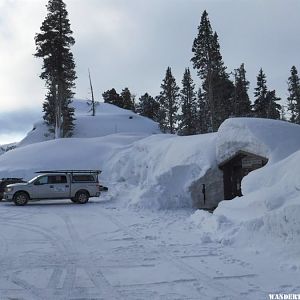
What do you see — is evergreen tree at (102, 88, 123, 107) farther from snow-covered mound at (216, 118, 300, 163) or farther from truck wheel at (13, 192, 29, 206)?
snow-covered mound at (216, 118, 300, 163)

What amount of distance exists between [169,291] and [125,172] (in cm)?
2525

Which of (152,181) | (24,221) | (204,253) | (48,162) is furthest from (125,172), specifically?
(204,253)

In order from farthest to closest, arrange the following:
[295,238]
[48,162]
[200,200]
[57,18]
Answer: [57,18] < [48,162] < [200,200] < [295,238]

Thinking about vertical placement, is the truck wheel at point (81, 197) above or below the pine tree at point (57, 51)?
below

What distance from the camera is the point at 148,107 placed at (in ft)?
354

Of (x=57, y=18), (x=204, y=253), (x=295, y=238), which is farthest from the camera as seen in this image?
(x=57, y=18)

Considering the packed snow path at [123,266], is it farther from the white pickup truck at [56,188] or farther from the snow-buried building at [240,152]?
the white pickup truck at [56,188]

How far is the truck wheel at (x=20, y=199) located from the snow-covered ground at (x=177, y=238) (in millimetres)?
1534

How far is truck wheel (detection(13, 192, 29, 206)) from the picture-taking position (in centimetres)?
2325

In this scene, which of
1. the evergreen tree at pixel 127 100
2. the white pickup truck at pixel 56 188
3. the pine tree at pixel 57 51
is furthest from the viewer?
the evergreen tree at pixel 127 100

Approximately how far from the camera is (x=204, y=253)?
988cm

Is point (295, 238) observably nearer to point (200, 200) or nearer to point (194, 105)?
point (200, 200)

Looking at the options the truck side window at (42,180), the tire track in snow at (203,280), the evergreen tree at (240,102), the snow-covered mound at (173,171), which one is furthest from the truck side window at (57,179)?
the evergreen tree at (240,102)

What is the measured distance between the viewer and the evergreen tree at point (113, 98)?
367ft
